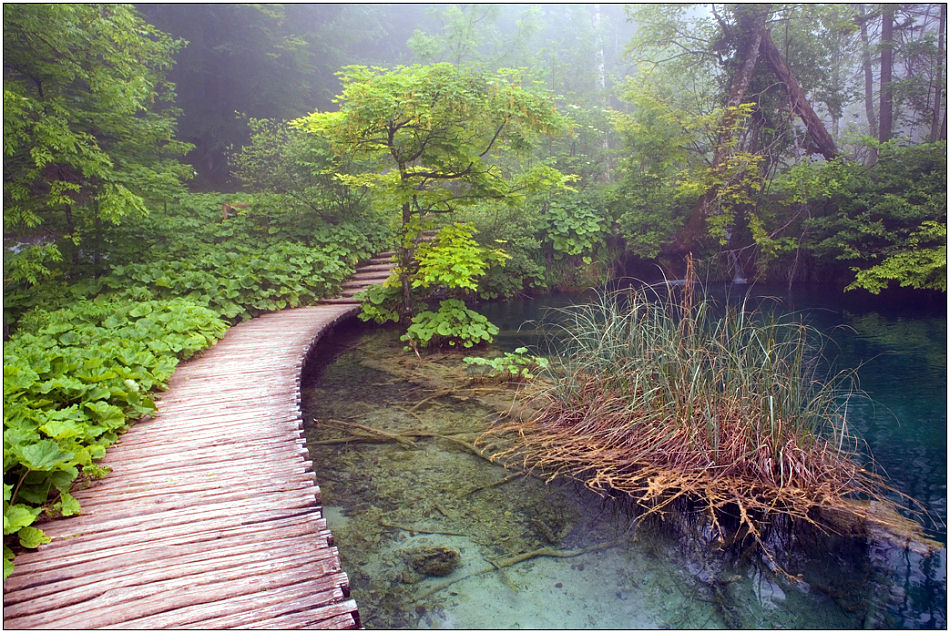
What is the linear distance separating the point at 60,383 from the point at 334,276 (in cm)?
662

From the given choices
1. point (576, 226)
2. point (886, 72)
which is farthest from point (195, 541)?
point (886, 72)

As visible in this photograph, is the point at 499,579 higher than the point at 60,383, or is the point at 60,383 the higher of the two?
the point at 60,383

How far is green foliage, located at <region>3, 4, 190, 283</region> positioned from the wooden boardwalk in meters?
4.23

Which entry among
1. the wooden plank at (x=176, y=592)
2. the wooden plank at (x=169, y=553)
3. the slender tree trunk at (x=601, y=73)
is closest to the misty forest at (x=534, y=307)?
the wooden plank at (x=169, y=553)

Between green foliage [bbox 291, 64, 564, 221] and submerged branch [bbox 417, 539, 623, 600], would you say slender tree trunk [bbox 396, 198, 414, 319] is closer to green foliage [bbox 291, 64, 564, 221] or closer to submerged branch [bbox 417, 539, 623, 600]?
green foliage [bbox 291, 64, 564, 221]

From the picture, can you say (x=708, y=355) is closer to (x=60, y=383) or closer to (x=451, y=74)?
(x=60, y=383)

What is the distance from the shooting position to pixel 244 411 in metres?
3.95

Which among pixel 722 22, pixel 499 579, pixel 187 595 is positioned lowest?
pixel 499 579

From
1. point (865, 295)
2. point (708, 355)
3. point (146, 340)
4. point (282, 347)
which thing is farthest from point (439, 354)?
point (865, 295)

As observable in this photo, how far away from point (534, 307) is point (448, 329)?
12.9ft

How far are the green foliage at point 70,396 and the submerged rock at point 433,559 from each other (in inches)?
64.1

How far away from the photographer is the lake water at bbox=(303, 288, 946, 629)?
2543 mm

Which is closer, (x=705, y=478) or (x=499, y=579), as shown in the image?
(x=499, y=579)

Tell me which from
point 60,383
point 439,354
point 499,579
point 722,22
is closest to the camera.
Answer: point 499,579
